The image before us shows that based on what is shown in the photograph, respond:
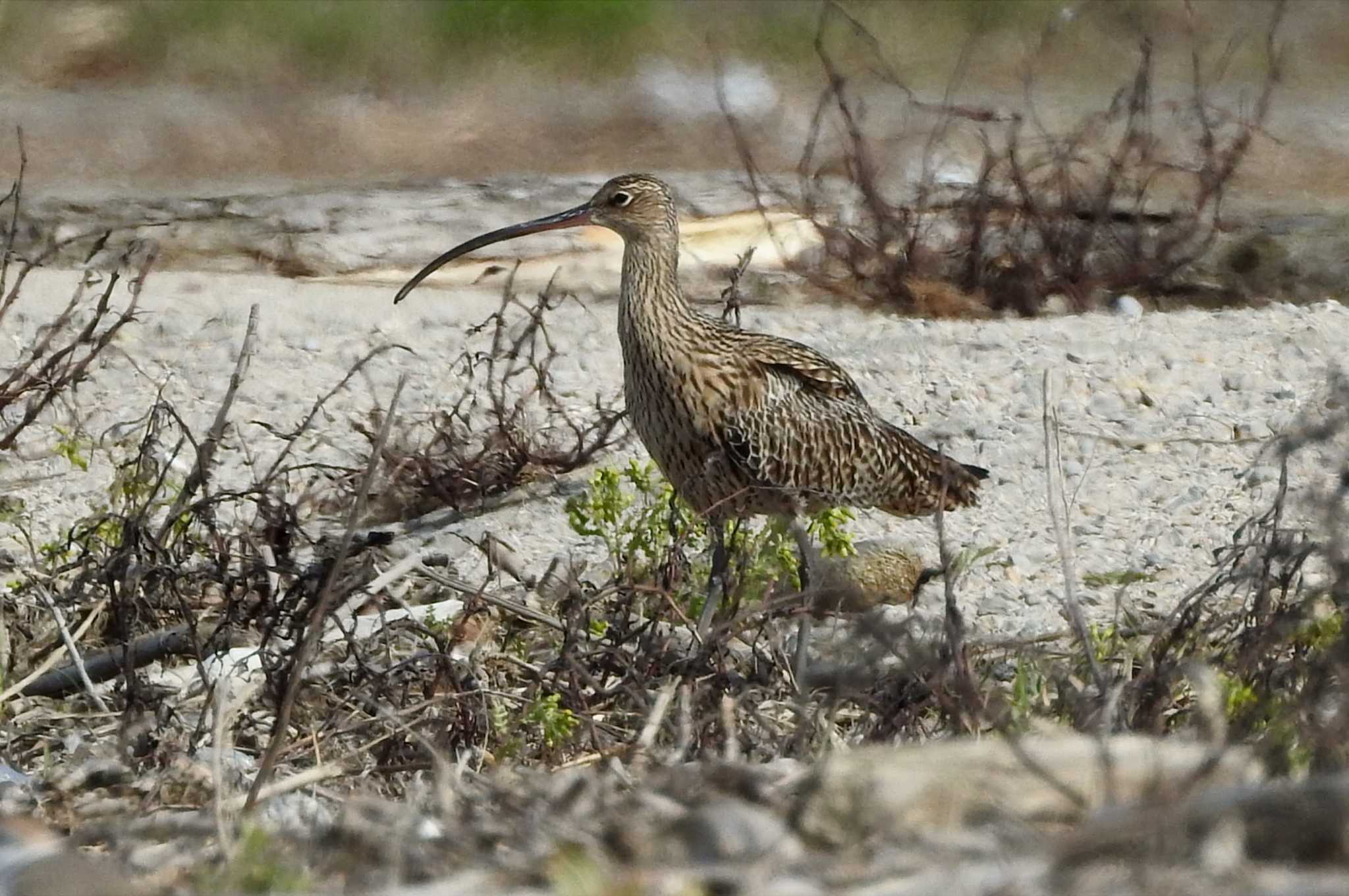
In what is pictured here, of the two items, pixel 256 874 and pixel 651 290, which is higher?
pixel 651 290

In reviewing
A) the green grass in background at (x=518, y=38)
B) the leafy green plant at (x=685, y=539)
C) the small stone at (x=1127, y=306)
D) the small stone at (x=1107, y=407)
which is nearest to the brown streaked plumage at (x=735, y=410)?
the leafy green plant at (x=685, y=539)

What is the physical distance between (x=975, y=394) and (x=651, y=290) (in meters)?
2.10

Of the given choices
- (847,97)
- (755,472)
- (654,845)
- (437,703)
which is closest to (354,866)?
(654,845)

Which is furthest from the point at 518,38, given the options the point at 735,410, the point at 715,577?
the point at 715,577

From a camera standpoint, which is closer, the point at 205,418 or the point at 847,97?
the point at 205,418

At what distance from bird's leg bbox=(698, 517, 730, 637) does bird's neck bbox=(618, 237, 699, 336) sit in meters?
0.95

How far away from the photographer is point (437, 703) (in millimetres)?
5004

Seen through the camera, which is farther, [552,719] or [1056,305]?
[1056,305]

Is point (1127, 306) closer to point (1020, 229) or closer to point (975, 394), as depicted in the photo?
point (1020, 229)

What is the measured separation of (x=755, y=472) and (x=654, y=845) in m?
3.61

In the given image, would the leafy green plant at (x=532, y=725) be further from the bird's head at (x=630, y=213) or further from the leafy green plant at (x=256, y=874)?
the bird's head at (x=630, y=213)

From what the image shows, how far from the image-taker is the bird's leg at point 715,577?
5.60 m

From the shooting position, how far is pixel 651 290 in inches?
276

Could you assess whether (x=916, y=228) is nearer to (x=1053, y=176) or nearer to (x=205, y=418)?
(x=1053, y=176)
